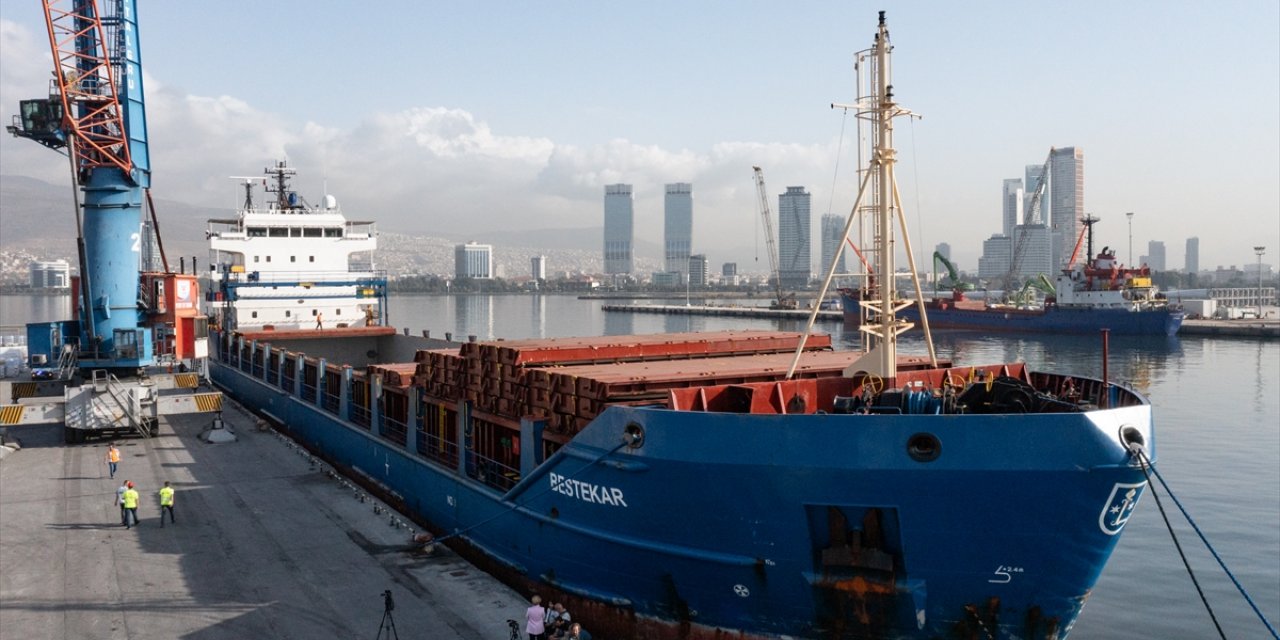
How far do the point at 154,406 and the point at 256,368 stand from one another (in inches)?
260

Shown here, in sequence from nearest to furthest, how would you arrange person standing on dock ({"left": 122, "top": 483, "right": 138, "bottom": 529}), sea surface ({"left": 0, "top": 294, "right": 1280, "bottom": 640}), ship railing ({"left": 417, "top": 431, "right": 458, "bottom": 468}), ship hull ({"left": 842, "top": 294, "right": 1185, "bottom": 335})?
sea surface ({"left": 0, "top": 294, "right": 1280, "bottom": 640}), person standing on dock ({"left": 122, "top": 483, "right": 138, "bottom": 529}), ship railing ({"left": 417, "top": 431, "right": 458, "bottom": 468}), ship hull ({"left": 842, "top": 294, "right": 1185, "bottom": 335})

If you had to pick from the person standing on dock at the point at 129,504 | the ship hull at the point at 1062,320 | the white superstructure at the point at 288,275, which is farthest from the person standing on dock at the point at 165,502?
the ship hull at the point at 1062,320

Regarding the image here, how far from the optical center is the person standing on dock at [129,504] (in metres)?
16.2

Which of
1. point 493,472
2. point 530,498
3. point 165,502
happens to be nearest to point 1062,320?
point 493,472

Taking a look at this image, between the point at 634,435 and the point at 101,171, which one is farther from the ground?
the point at 101,171

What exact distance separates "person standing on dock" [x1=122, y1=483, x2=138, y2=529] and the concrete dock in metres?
0.20

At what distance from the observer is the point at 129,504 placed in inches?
637

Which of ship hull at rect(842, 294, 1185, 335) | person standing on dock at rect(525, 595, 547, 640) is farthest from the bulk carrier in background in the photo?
ship hull at rect(842, 294, 1185, 335)

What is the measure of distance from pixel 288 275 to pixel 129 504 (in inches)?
865

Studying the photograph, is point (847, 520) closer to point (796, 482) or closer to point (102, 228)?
point (796, 482)

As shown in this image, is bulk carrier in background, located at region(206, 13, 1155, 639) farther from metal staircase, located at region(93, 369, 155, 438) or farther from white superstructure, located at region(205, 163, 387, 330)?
white superstructure, located at region(205, 163, 387, 330)

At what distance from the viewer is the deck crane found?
2409cm

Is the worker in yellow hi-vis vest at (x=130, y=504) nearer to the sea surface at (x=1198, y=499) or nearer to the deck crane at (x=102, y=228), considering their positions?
the deck crane at (x=102, y=228)

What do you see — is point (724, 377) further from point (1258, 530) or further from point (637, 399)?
point (1258, 530)
